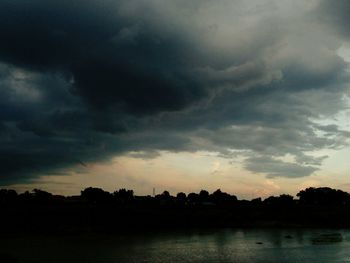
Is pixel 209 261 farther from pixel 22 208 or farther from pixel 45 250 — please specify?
pixel 22 208

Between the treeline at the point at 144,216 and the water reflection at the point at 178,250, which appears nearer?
the water reflection at the point at 178,250

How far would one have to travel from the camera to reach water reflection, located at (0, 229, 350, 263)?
76.6 metres

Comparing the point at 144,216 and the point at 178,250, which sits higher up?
the point at 144,216

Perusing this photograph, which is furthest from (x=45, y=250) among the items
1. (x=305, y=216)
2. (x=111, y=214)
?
(x=305, y=216)

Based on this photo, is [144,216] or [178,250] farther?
[144,216]

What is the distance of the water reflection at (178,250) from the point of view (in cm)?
7656

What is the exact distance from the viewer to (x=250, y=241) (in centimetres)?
10800

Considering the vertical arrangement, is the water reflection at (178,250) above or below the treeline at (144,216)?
below

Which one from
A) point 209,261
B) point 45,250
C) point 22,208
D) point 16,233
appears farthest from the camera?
point 22,208

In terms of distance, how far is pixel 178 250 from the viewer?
3467 inches

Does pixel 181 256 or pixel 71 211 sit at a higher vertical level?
pixel 71 211

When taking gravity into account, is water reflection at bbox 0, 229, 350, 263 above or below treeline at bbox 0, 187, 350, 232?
below

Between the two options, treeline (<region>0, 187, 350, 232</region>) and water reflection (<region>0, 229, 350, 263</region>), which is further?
treeline (<region>0, 187, 350, 232</region>)

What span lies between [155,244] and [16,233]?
52.2 m
